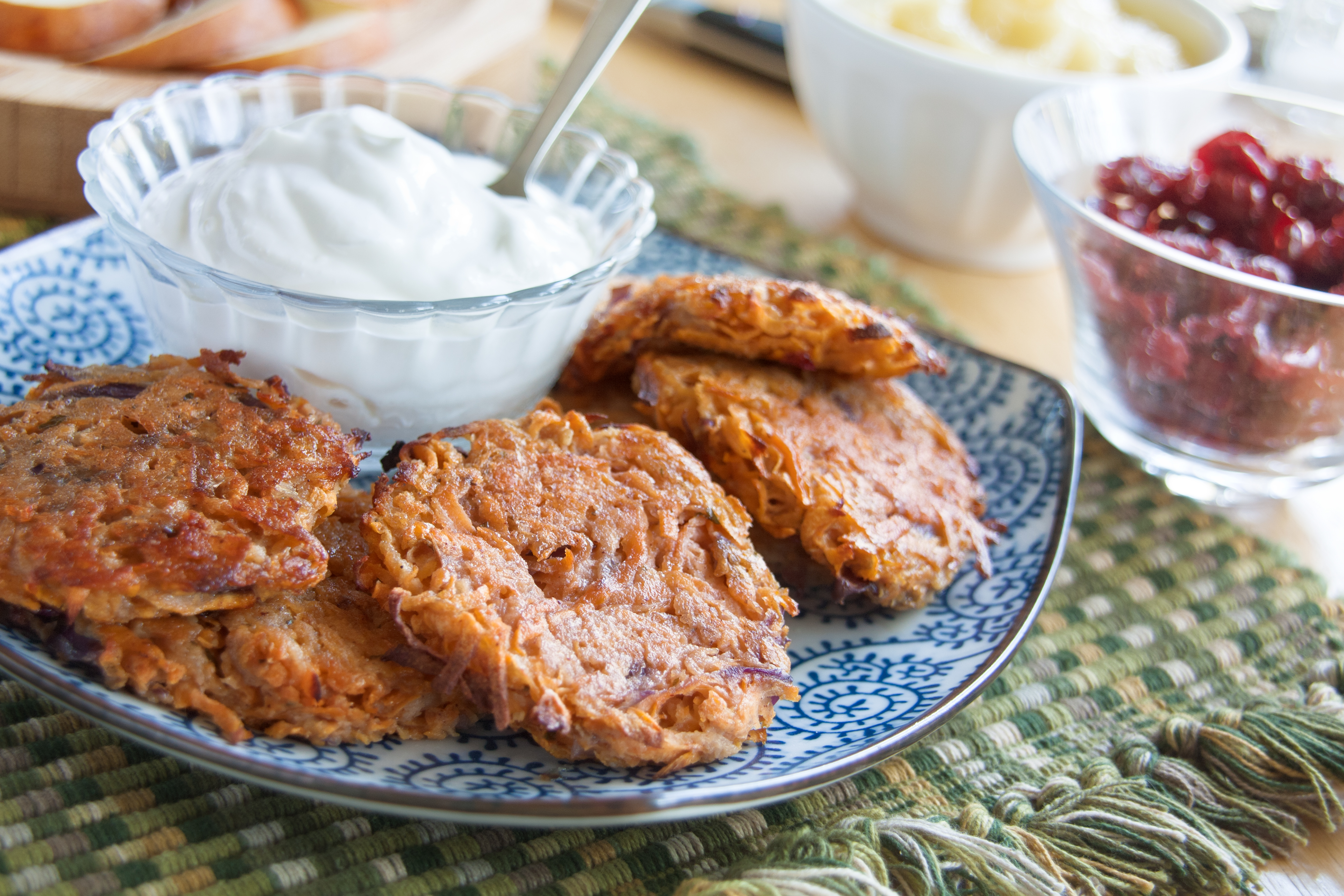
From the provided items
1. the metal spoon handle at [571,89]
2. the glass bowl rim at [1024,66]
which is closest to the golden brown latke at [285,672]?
the metal spoon handle at [571,89]

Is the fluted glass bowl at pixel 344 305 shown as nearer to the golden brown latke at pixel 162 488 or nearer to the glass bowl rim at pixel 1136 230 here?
the golden brown latke at pixel 162 488

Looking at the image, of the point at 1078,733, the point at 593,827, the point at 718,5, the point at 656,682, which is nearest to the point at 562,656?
the point at 656,682

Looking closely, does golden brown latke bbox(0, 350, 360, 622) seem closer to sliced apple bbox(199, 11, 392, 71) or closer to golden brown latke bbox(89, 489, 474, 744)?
golden brown latke bbox(89, 489, 474, 744)

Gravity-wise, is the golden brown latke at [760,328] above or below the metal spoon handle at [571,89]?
below

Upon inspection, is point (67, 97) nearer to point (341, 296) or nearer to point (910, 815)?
point (341, 296)

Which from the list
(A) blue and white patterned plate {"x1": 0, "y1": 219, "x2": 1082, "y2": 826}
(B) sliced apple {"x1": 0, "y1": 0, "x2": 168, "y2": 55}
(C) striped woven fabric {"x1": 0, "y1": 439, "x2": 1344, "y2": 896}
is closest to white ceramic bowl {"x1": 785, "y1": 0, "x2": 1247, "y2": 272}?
(A) blue and white patterned plate {"x1": 0, "y1": 219, "x2": 1082, "y2": 826}

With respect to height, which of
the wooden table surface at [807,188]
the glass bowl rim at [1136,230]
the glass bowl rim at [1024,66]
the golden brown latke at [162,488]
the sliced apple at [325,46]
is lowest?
the wooden table surface at [807,188]
